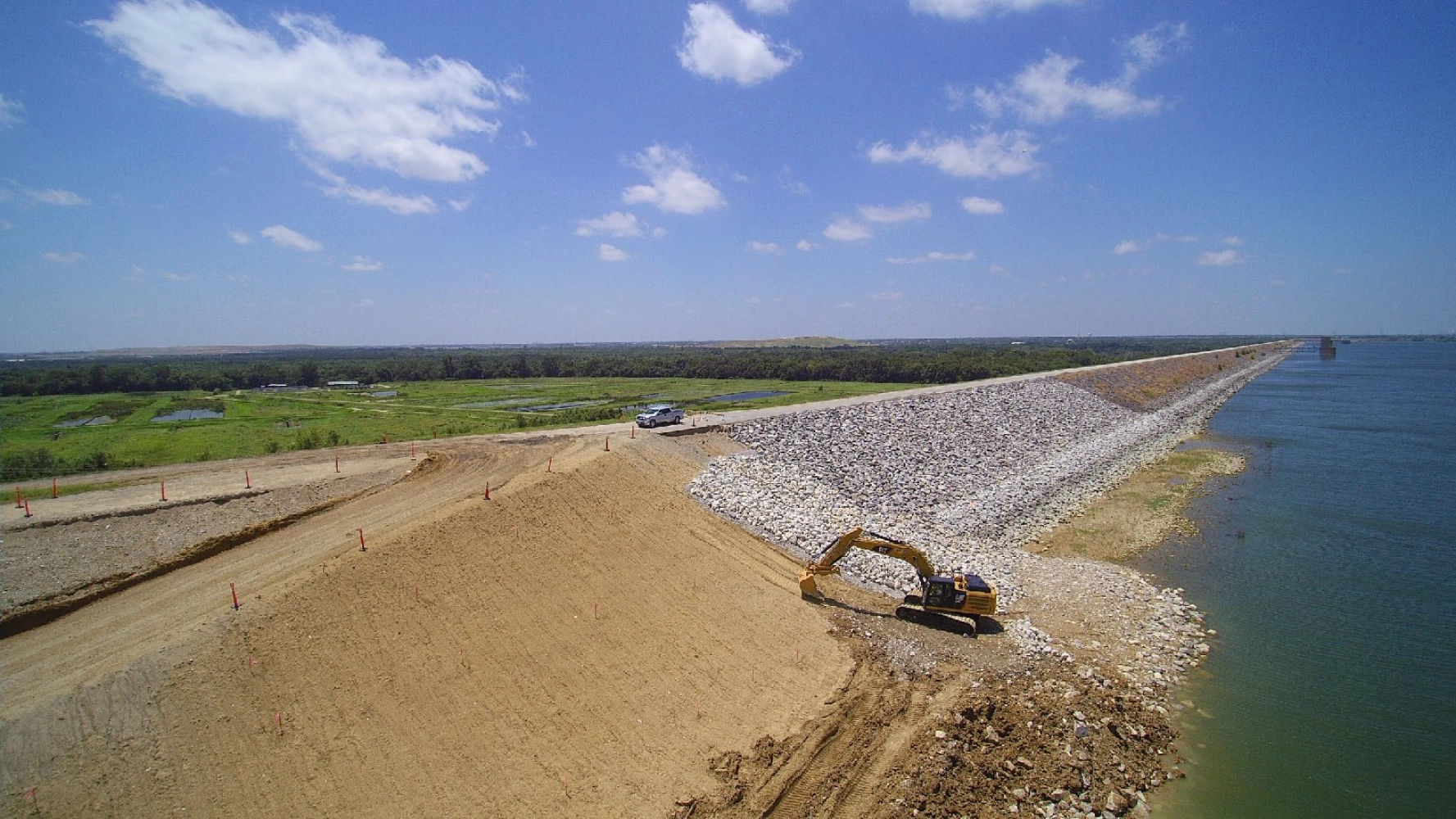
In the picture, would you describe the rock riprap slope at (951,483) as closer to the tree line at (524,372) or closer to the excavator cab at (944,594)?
the excavator cab at (944,594)

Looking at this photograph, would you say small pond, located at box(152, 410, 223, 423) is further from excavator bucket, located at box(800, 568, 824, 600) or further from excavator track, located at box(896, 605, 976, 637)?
excavator track, located at box(896, 605, 976, 637)

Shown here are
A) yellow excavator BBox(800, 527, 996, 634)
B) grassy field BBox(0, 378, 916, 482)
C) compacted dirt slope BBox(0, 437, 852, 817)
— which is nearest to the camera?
compacted dirt slope BBox(0, 437, 852, 817)

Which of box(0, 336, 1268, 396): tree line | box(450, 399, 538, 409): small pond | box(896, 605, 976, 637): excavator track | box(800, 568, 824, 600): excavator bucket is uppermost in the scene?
box(0, 336, 1268, 396): tree line

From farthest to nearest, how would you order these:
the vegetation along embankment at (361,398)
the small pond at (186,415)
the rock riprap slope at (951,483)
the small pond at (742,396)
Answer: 1. the small pond at (742,396)
2. the small pond at (186,415)
3. the vegetation along embankment at (361,398)
4. the rock riprap slope at (951,483)

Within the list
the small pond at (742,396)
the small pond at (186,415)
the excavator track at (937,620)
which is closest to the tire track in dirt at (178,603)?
the excavator track at (937,620)

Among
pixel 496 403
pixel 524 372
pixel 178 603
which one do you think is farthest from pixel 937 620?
pixel 524 372

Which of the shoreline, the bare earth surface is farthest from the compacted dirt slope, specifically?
the shoreline

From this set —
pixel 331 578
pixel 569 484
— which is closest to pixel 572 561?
pixel 569 484
